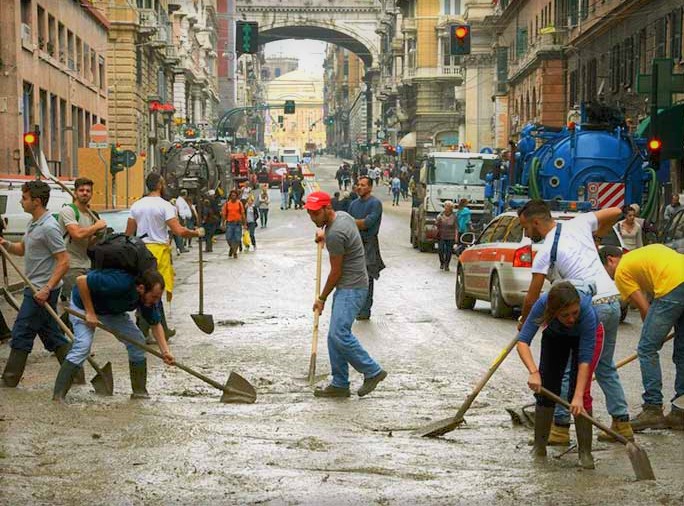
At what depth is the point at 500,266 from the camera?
18.1m

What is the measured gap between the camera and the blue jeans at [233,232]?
108 ft

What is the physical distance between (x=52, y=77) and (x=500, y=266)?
3042 centimetres

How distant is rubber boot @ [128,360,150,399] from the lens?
10883 mm

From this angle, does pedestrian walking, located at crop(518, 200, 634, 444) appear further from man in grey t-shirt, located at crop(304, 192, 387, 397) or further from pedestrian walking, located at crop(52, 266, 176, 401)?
pedestrian walking, located at crop(52, 266, 176, 401)

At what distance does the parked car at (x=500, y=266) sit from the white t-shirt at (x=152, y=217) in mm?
4845

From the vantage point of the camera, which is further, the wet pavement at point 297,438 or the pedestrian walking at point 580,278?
the pedestrian walking at point 580,278

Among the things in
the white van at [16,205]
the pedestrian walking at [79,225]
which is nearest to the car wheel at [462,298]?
the pedestrian walking at [79,225]

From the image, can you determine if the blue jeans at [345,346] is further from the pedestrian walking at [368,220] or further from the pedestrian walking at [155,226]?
the pedestrian walking at [368,220]

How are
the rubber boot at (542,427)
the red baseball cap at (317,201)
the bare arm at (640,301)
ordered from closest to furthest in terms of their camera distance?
1. the rubber boot at (542,427)
2. the bare arm at (640,301)
3. the red baseball cap at (317,201)

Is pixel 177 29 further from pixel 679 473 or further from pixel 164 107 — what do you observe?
pixel 679 473

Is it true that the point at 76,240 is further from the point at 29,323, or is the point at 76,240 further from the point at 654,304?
the point at 654,304

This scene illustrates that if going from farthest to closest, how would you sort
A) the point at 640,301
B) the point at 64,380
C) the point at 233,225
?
the point at 233,225
the point at 64,380
the point at 640,301

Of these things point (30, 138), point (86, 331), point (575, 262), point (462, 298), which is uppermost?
point (30, 138)

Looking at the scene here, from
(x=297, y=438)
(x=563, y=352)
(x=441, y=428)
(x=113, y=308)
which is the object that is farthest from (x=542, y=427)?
(x=113, y=308)
